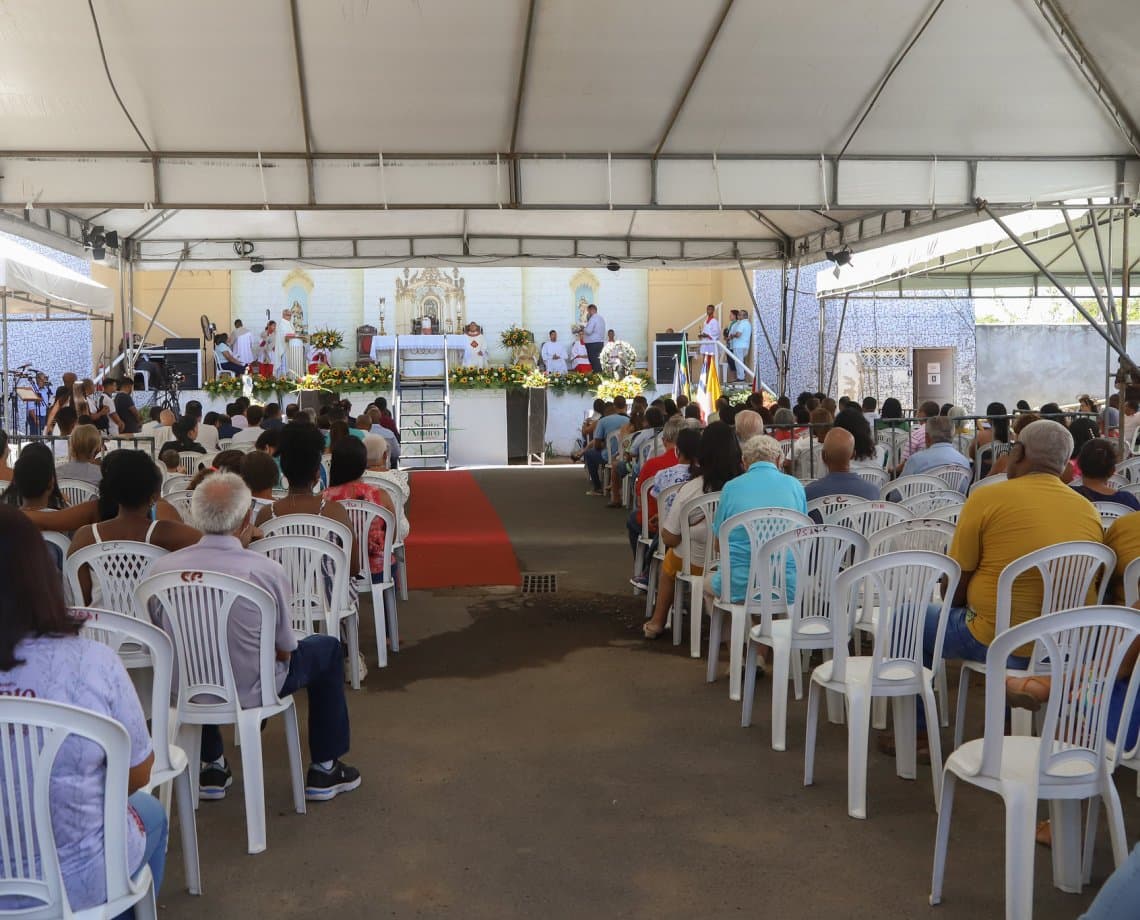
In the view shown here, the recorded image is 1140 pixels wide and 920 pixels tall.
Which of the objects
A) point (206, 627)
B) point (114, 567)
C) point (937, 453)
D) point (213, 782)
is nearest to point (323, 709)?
point (213, 782)

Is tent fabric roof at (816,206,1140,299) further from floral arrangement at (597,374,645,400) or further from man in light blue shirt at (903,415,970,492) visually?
floral arrangement at (597,374,645,400)

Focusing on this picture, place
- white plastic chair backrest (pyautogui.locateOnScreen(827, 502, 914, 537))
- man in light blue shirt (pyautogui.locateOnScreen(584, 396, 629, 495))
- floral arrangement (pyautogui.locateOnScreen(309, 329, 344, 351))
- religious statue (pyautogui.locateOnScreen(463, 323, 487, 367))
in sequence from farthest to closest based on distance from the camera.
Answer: floral arrangement (pyautogui.locateOnScreen(309, 329, 344, 351))
religious statue (pyautogui.locateOnScreen(463, 323, 487, 367))
man in light blue shirt (pyautogui.locateOnScreen(584, 396, 629, 495))
white plastic chair backrest (pyautogui.locateOnScreen(827, 502, 914, 537))

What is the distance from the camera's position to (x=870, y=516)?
A: 556 cm

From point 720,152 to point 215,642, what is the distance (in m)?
7.93

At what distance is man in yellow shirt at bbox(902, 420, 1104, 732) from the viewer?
4023mm

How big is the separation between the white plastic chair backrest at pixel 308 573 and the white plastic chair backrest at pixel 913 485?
142 inches

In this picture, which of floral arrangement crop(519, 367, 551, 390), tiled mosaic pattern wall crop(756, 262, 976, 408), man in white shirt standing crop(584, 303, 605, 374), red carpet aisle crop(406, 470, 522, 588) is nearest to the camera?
red carpet aisle crop(406, 470, 522, 588)

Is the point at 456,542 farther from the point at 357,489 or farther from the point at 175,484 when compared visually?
the point at 357,489

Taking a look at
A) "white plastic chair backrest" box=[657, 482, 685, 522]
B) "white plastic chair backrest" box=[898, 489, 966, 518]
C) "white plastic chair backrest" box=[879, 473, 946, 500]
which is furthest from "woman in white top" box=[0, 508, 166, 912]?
"white plastic chair backrest" box=[879, 473, 946, 500]

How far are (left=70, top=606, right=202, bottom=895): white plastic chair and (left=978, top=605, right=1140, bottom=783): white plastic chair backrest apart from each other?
2.08 m

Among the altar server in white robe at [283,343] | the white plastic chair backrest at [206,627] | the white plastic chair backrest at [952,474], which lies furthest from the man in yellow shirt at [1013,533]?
the altar server in white robe at [283,343]

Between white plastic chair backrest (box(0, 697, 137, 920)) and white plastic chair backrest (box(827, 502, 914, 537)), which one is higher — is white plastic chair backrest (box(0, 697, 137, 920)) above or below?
below

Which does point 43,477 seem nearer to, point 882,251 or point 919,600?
point 919,600

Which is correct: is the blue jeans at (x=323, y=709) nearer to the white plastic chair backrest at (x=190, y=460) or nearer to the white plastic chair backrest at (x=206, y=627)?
the white plastic chair backrest at (x=206, y=627)
